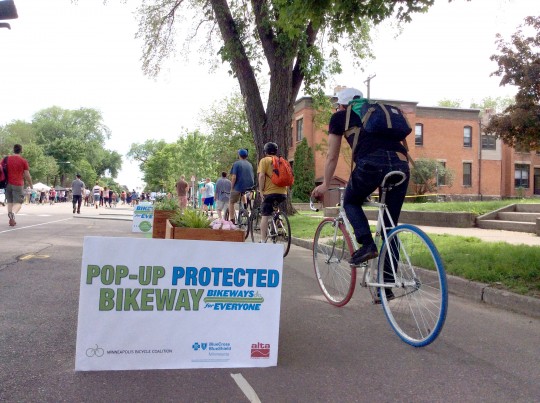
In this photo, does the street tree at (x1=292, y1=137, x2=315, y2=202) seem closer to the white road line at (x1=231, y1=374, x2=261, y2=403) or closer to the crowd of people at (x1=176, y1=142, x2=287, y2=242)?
the crowd of people at (x1=176, y1=142, x2=287, y2=242)

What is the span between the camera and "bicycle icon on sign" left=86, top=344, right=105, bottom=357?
3.02 metres

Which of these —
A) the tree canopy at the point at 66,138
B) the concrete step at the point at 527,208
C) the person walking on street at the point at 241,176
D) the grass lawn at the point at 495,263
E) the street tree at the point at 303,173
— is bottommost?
the grass lawn at the point at 495,263

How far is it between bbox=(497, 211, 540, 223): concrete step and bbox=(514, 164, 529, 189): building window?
107 ft

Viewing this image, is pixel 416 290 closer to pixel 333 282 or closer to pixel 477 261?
pixel 333 282

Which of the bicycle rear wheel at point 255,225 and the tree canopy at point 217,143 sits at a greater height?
the tree canopy at point 217,143

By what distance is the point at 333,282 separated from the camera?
521 centimetres

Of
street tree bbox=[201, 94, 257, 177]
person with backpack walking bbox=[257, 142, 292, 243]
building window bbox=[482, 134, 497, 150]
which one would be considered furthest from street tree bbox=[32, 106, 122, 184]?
person with backpack walking bbox=[257, 142, 292, 243]

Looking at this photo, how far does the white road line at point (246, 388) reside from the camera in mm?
2777

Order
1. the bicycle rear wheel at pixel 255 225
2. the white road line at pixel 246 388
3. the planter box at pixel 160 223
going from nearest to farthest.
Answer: the white road line at pixel 246 388, the planter box at pixel 160 223, the bicycle rear wheel at pixel 255 225

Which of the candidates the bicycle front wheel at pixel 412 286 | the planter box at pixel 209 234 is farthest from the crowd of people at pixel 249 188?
the bicycle front wheel at pixel 412 286

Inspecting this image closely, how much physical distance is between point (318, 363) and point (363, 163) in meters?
1.64

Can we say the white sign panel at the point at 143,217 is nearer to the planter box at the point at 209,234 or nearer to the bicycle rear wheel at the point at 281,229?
the bicycle rear wheel at the point at 281,229

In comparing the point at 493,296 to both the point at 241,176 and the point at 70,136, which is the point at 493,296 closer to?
the point at 241,176

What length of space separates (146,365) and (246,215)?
779 cm
